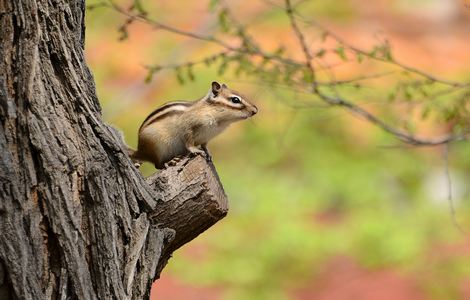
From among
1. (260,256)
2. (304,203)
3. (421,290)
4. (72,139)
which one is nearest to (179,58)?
(304,203)

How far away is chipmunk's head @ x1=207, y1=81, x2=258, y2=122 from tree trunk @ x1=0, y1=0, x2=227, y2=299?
4.72 feet

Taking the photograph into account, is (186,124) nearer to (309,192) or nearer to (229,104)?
(229,104)

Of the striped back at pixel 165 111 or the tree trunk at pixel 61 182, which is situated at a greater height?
the striped back at pixel 165 111

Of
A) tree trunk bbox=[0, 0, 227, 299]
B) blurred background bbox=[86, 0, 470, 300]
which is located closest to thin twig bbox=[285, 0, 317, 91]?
tree trunk bbox=[0, 0, 227, 299]

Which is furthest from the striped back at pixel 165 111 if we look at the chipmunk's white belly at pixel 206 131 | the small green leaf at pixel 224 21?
the small green leaf at pixel 224 21

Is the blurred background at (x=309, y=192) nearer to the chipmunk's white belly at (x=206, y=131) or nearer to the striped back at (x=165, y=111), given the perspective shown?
the chipmunk's white belly at (x=206, y=131)

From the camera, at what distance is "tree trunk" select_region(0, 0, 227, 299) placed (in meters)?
3.24

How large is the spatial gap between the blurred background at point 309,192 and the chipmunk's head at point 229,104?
2.61 metres

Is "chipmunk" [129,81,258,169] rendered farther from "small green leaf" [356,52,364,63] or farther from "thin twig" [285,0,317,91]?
"small green leaf" [356,52,364,63]

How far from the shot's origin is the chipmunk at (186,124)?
15.6ft

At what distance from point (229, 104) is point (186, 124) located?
36cm

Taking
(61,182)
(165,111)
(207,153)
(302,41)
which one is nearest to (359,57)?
(302,41)

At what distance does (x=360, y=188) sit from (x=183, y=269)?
10.6 feet

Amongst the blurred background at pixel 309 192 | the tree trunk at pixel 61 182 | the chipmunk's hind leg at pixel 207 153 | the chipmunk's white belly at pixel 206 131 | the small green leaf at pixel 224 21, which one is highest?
the blurred background at pixel 309 192
